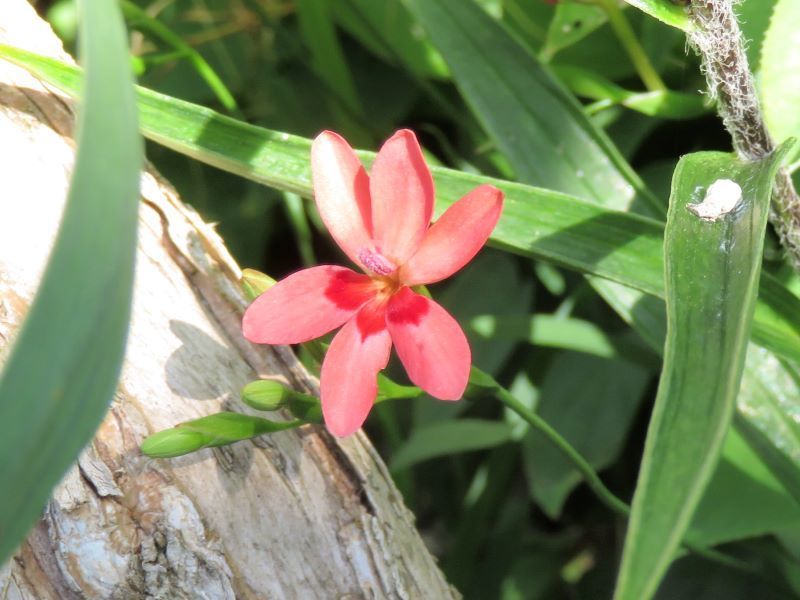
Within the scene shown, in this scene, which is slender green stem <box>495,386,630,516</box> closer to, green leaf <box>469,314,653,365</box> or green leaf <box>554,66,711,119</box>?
green leaf <box>469,314,653,365</box>

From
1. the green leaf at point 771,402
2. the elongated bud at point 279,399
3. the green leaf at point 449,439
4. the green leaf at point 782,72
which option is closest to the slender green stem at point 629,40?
Answer: the green leaf at point 782,72

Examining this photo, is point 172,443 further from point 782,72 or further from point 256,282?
point 782,72

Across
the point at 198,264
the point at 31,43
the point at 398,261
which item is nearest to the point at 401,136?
the point at 398,261

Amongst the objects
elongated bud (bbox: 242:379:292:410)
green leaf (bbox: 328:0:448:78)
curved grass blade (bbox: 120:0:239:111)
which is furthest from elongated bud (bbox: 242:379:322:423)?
green leaf (bbox: 328:0:448:78)

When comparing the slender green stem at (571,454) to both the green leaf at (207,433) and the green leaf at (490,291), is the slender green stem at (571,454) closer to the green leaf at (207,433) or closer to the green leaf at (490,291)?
the green leaf at (207,433)

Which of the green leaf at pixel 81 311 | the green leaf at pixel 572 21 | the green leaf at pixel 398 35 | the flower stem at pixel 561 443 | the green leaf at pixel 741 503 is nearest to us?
the green leaf at pixel 81 311

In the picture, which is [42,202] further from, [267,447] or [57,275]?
[57,275]
